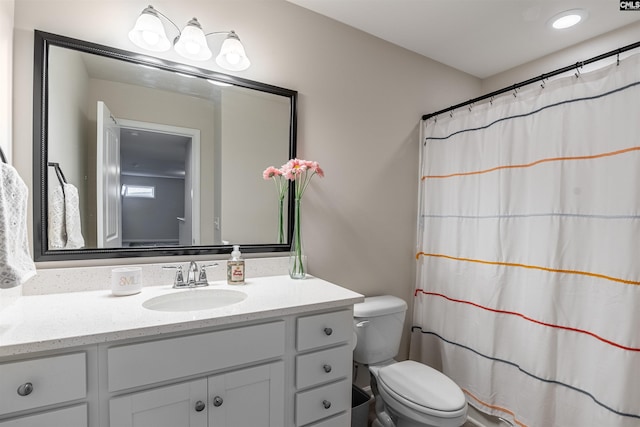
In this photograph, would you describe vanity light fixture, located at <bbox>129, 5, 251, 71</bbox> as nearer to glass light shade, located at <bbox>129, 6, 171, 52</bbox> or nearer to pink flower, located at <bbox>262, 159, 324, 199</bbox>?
glass light shade, located at <bbox>129, 6, 171, 52</bbox>

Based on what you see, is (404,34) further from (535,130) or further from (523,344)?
(523,344)

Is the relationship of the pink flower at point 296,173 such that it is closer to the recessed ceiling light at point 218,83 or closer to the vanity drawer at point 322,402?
the recessed ceiling light at point 218,83

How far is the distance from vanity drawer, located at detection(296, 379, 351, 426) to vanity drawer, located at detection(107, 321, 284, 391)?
0.23m

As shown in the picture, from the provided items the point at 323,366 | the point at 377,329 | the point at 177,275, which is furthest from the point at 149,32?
the point at 377,329

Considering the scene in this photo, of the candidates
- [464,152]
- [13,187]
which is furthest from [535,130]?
[13,187]

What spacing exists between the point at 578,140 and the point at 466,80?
4.29 feet

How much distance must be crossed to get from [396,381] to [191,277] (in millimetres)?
1119

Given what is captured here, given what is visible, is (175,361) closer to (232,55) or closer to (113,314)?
(113,314)

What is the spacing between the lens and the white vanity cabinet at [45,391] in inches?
31.5

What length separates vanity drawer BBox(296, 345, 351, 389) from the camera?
121cm

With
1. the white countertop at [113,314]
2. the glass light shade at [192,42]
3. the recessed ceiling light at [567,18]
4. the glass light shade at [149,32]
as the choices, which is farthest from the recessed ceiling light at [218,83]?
the recessed ceiling light at [567,18]

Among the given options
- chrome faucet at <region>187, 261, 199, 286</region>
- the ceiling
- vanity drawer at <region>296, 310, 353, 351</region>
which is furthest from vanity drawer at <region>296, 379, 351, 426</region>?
the ceiling

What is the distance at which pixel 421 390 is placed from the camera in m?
1.51

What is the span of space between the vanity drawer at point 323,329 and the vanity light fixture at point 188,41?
1.24 meters
